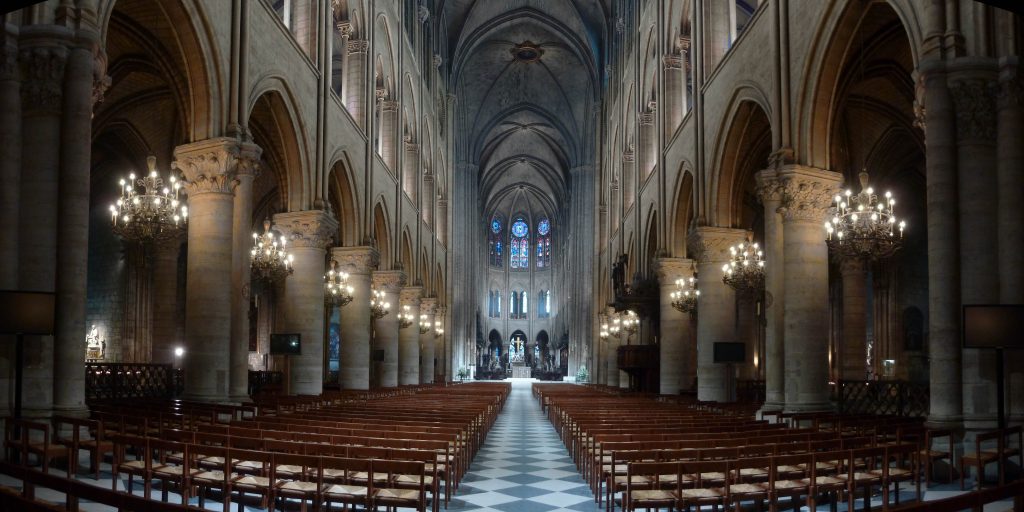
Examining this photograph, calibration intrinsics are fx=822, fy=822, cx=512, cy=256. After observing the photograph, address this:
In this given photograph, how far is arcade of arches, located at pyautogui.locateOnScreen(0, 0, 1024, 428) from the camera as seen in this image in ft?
33.3

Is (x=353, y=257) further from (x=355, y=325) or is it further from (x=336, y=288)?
(x=355, y=325)

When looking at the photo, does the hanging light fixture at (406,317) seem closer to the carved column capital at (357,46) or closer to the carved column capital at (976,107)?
the carved column capital at (357,46)

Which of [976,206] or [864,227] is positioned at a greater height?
[864,227]

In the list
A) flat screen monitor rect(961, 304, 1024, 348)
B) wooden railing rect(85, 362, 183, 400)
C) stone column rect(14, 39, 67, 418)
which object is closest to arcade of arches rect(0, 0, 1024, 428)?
stone column rect(14, 39, 67, 418)

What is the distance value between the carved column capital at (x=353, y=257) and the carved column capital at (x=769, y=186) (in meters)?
13.0

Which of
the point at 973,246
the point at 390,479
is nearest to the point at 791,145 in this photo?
the point at 973,246

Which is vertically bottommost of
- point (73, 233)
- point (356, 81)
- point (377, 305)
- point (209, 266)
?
point (377, 305)

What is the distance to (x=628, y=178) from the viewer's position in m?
37.4

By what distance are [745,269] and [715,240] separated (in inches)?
84.9

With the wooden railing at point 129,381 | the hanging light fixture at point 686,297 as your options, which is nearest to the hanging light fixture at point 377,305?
the wooden railing at point 129,381

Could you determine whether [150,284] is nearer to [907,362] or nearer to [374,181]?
[374,181]

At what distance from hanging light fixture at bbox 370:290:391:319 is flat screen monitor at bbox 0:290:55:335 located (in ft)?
66.2

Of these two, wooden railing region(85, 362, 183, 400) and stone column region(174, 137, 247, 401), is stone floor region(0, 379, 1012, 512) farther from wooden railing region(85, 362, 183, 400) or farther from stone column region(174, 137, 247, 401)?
wooden railing region(85, 362, 183, 400)

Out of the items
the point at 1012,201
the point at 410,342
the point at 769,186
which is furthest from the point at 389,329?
the point at 1012,201
